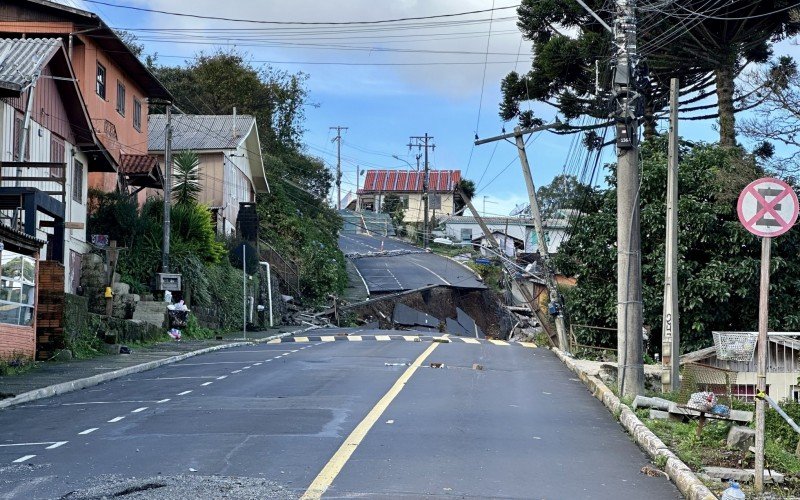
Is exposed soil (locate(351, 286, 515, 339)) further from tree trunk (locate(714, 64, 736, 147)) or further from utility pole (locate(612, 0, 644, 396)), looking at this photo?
utility pole (locate(612, 0, 644, 396))

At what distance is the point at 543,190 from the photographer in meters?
85.1

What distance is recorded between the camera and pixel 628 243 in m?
17.5

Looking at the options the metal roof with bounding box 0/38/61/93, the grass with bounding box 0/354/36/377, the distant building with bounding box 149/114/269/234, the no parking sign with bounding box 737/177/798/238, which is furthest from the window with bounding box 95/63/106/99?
the no parking sign with bounding box 737/177/798/238

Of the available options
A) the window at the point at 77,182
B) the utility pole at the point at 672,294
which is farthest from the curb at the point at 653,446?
the window at the point at 77,182

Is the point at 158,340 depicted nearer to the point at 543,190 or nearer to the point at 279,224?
the point at 279,224

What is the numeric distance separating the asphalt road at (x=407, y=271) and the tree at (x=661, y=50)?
87.1 ft

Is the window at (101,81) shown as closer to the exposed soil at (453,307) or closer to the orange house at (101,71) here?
the orange house at (101,71)

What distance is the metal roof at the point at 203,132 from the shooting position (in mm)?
53031

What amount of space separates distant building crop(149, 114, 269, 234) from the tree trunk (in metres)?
27.7

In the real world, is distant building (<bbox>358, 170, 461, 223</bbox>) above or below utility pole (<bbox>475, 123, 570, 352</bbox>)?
above

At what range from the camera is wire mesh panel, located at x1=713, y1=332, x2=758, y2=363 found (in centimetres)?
1328

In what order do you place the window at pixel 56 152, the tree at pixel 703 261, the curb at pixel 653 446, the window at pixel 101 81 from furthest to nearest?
the window at pixel 101 81 → the window at pixel 56 152 → the tree at pixel 703 261 → the curb at pixel 653 446

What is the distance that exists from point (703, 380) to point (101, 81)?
27631mm

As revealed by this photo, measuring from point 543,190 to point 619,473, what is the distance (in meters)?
75.8
